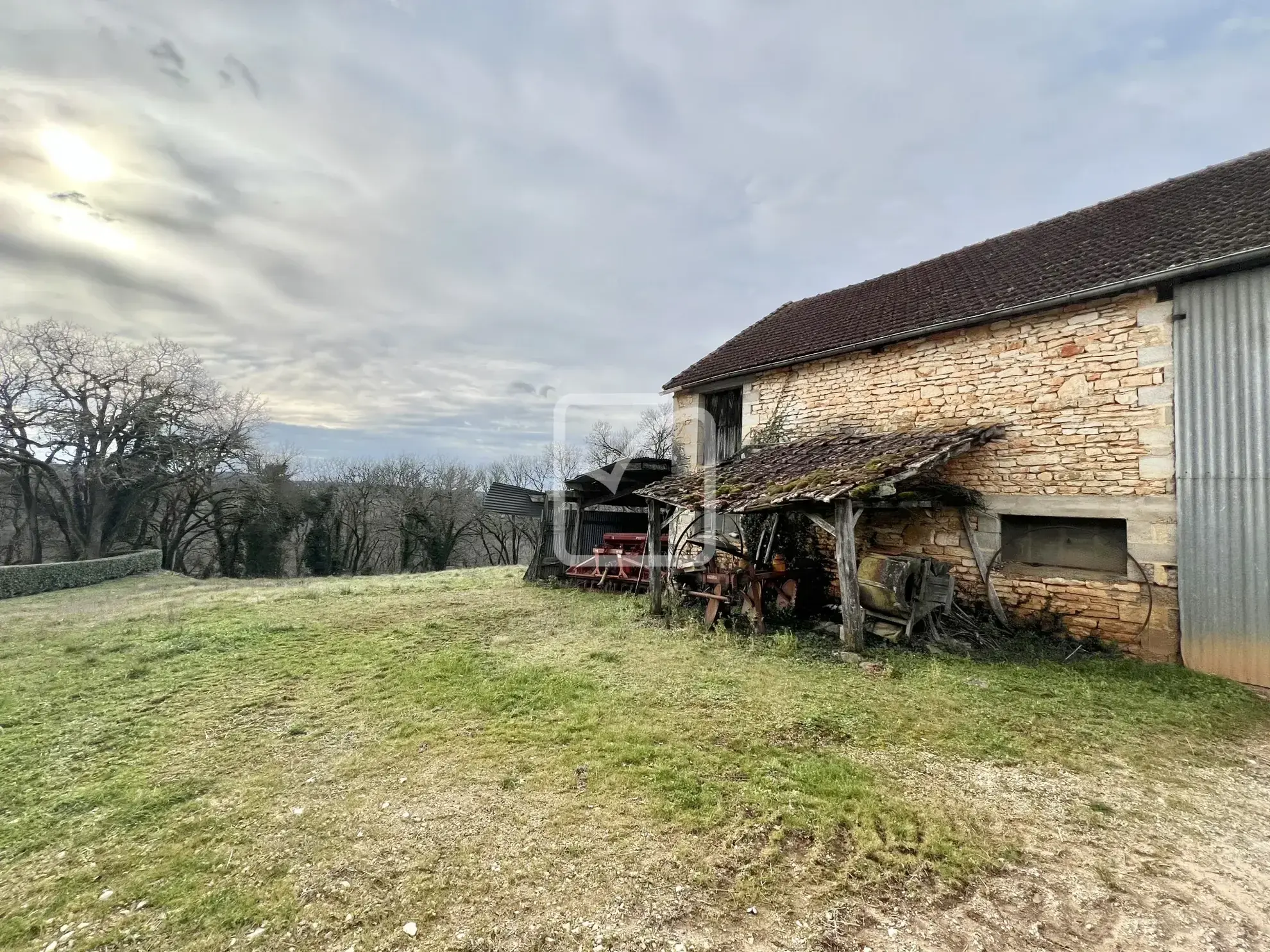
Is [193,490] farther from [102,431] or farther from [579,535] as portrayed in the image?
[579,535]

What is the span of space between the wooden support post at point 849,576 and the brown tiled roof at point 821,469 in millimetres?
327

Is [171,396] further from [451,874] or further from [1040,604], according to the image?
[1040,604]

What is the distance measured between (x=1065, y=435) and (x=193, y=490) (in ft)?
92.1

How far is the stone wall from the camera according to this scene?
5.77 m

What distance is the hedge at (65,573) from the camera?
13977mm

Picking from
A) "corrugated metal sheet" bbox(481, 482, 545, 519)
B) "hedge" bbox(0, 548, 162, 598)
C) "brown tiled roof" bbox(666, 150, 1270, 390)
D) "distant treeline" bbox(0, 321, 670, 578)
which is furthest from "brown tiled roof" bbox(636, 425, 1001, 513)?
"hedge" bbox(0, 548, 162, 598)

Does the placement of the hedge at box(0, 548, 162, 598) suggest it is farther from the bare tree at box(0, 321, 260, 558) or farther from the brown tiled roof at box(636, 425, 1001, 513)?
the brown tiled roof at box(636, 425, 1001, 513)

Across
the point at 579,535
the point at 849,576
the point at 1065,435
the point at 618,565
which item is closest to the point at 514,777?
the point at 849,576

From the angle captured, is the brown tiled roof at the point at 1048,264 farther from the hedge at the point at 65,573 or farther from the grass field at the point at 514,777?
the hedge at the point at 65,573

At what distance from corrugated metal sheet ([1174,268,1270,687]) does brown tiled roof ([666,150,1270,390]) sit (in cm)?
65

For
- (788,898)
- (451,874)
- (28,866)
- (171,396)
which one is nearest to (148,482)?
(171,396)

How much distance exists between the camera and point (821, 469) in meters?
6.79

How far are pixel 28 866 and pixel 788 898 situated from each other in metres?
4.07

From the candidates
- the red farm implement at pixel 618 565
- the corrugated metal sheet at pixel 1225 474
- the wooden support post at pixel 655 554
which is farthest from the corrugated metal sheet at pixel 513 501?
the corrugated metal sheet at pixel 1225 474
